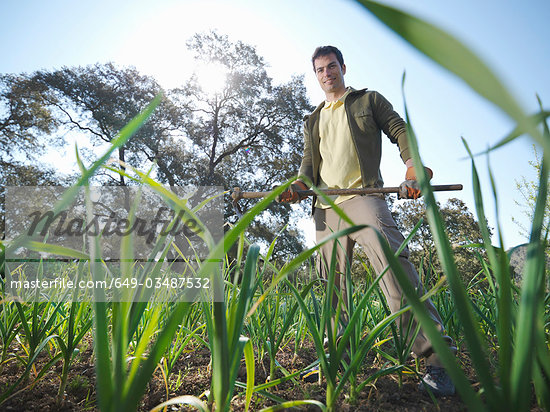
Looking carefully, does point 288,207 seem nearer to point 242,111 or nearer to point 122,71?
point 242,111

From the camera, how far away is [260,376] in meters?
1.33

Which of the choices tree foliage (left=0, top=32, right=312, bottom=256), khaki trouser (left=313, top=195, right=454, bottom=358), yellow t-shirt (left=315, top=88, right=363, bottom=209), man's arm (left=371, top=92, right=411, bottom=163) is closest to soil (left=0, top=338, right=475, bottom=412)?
khaki trouser (left=313, top=195, right=454, bottom=358)

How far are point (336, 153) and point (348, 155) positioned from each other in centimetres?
9

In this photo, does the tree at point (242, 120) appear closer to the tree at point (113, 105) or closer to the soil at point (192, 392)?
the tree at point (113, 105)

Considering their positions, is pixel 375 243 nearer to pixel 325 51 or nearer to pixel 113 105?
pixel 325 51

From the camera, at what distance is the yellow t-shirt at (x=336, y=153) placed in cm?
201

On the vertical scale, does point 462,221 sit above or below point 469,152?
above

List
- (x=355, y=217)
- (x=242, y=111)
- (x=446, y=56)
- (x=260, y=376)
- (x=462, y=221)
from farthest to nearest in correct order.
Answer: (x=242, y=111) < (x=462, y=221) < (x=355, y=217) < (x=260, y=376) < (x=446, y=56)

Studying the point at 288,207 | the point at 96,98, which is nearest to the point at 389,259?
the point at 288,207

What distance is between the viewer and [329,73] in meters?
2.16

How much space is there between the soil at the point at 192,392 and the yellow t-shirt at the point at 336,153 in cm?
97

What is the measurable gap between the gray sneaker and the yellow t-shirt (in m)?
0.92

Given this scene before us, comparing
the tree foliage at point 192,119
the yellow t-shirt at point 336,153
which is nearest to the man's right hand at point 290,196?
the yellow t-shirt at point 336,153

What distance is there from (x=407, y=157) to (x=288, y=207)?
1170cm
